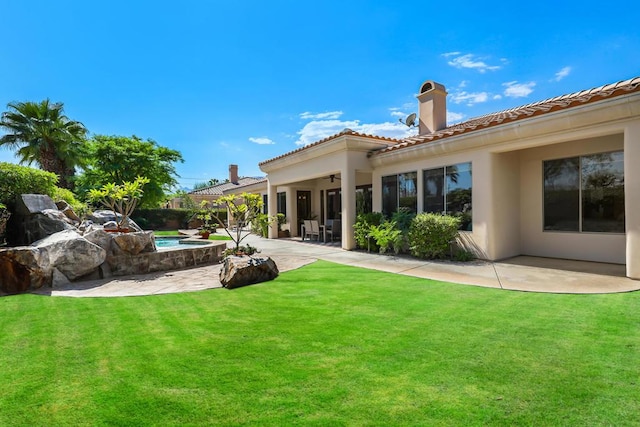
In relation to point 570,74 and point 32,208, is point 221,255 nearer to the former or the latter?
point 32,208

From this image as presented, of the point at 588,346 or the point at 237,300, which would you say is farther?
the point at 237,300

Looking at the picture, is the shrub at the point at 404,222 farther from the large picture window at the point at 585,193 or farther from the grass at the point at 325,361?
the grass at the point at 325,361

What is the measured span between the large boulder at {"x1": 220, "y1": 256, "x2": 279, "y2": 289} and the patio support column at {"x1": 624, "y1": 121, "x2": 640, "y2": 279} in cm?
794

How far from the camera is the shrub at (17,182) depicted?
8.78 m

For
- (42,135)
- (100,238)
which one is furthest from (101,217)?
(42,135)

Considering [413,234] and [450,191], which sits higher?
[450,191]

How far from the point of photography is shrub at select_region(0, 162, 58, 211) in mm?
8781

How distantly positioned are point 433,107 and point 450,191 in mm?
5892

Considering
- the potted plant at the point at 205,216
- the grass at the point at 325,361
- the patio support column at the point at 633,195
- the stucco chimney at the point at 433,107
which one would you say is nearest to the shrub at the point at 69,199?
the potted plant at the point at 205,216

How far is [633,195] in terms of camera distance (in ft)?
22.2

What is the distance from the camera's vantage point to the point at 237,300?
5.90m

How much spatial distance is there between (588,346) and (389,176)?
9.45 metres

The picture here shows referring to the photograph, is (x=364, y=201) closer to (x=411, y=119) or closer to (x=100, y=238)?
(x=411, y=119)

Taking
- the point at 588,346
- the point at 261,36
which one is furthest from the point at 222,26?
the point at 588,346
